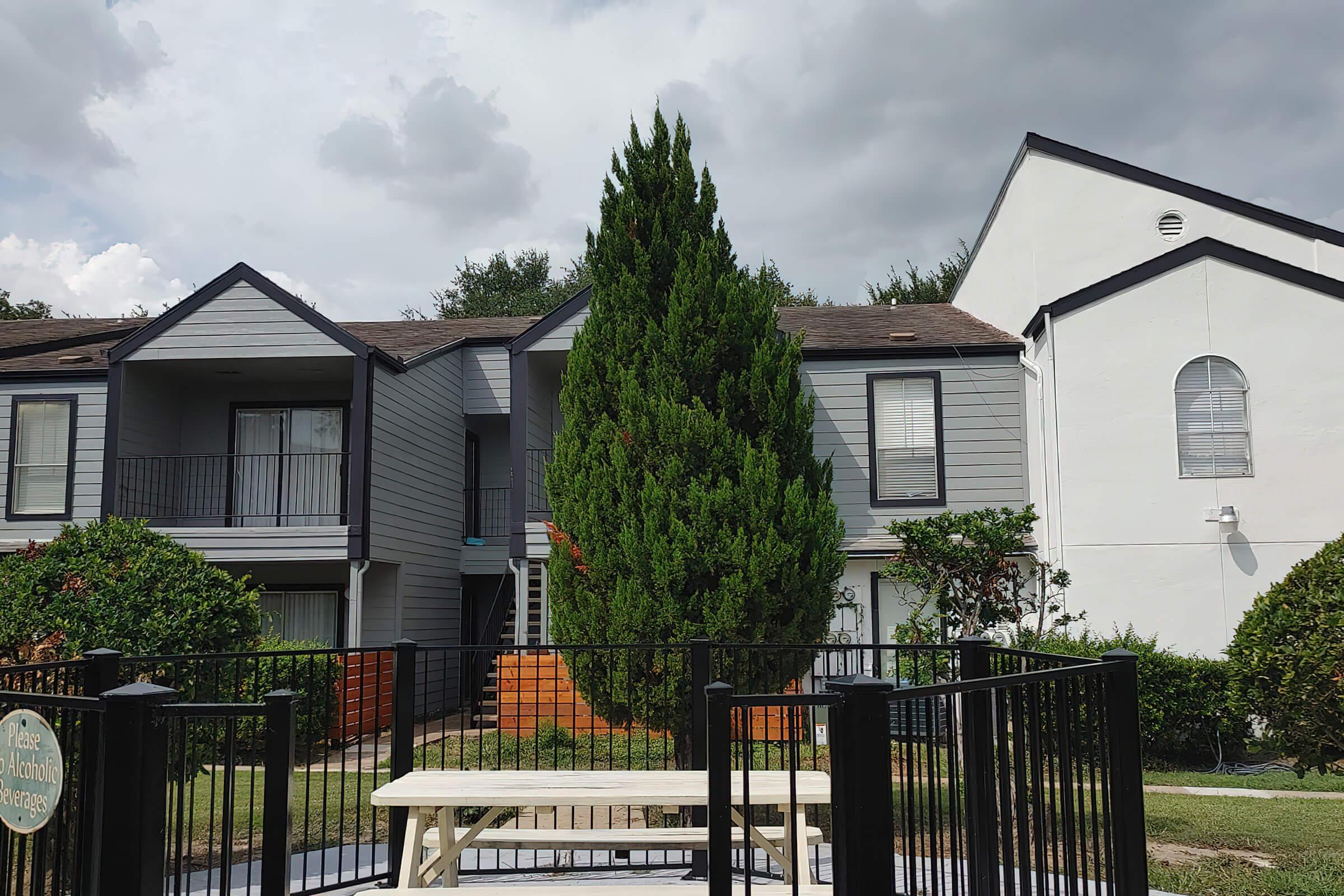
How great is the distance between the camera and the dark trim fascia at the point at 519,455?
14773mm

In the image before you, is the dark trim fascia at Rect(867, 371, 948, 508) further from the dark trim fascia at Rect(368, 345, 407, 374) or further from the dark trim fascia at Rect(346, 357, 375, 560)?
the dark trim fascia at Rect(346, 357, 375, 560)

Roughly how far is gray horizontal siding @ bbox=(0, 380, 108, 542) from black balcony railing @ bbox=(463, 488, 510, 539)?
5874 millimetres

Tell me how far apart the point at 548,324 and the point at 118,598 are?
8687 mm

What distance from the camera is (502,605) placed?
18.2 metres

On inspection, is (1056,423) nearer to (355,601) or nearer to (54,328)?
(355,601)

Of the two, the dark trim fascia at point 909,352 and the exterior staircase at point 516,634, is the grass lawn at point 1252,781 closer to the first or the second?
the dark trim fascia at point 909,352

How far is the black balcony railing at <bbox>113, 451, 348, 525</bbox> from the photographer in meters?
16.0

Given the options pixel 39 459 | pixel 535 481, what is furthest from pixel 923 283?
pixel 39 459

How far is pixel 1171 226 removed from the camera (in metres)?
15.0

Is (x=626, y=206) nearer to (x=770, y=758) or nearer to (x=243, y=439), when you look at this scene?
(x=770, y=758)

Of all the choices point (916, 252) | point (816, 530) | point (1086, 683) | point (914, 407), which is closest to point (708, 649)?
point (816, 530)

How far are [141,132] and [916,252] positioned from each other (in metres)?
22.3

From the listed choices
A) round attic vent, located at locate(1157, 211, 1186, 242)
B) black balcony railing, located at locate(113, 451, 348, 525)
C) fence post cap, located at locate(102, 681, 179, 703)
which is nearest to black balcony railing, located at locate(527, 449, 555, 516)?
black balcony railing, located at locate(113, 451, 348, 525)

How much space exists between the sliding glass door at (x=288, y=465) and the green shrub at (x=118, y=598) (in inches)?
317
